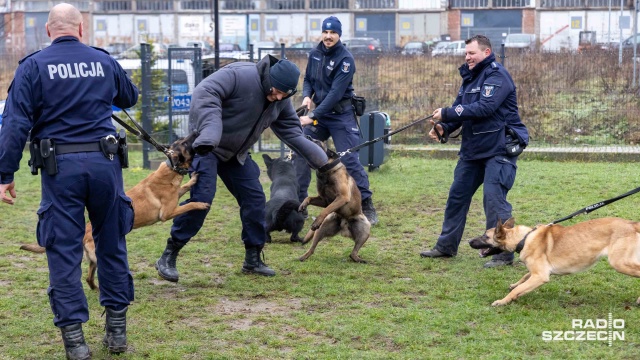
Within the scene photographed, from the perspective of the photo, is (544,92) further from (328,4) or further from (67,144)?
(328,4)

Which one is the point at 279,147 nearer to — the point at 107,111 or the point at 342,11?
the point at 107,111

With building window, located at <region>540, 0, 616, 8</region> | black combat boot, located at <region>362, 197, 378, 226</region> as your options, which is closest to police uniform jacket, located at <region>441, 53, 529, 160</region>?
black combat boot, located at <region>362, 197, 378, 226</region>

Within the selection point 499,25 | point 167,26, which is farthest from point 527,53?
point 167,26

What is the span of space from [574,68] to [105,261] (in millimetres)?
10824

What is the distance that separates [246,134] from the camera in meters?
5.70

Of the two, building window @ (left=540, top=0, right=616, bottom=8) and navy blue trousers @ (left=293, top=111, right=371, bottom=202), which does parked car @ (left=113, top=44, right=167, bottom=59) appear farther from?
building window @ (left=540, top=0, right=616, bottom=8)

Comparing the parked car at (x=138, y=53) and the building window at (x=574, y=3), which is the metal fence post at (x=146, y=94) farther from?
the building window at (x=574, y=3)

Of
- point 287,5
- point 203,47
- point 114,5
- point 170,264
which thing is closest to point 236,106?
point 170,264

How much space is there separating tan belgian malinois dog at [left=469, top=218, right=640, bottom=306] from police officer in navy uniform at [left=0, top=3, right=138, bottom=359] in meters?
2.72

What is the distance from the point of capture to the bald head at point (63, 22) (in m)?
4.23

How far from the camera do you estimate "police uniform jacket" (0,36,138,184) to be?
Result: 408cm

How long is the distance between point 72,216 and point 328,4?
47.1 meters

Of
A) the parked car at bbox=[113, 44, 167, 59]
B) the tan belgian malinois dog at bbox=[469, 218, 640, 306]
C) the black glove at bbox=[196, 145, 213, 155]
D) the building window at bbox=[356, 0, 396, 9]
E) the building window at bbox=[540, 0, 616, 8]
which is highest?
the building window at bbox=[356, 0, 396, 9]

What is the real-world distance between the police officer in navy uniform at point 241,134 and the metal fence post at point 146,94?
6556 mm
